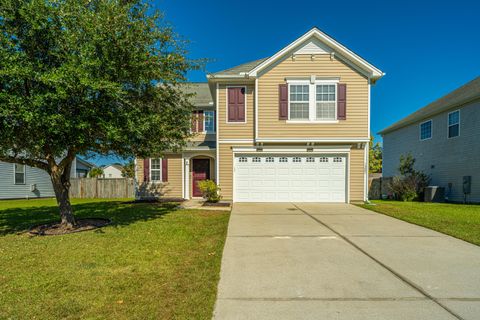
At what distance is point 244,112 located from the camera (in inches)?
477

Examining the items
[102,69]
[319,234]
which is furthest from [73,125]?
[319,234]

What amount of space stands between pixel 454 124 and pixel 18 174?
28.8 meters

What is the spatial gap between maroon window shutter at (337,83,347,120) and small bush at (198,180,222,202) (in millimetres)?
6430

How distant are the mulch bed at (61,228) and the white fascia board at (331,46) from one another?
8.43 metres

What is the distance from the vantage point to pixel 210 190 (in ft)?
37.6

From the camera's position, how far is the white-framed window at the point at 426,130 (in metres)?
17.4

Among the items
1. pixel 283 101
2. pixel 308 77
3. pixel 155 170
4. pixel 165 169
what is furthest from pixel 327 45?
pixel 155 170

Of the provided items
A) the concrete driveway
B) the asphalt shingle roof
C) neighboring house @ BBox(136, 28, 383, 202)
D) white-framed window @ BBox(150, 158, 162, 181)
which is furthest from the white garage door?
the concrete driveway

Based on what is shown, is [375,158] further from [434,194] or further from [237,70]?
[237,70]

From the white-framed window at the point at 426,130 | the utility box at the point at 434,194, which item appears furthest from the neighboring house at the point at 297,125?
the white-framed window at the point at 426,130

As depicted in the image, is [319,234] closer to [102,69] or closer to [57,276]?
[57,276]

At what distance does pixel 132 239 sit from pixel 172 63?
15.6 feet

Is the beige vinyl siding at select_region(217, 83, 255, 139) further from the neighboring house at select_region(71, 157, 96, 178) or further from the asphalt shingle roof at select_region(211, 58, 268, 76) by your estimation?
the neighboring house at select_region(71, 157, 96, 178)

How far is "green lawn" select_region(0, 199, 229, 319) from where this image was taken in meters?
2.93
